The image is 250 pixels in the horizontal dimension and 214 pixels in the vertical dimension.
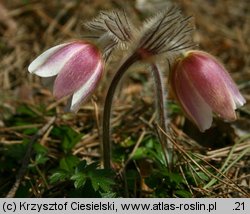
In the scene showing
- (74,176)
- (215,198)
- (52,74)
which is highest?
(52,74)

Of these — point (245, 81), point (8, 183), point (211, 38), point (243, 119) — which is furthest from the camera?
point (211, 38)

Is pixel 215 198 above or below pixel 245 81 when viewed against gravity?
below

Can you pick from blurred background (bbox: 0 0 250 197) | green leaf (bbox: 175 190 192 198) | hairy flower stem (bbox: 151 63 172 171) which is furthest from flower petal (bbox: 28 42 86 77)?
green leaf (bbox: 175 190 192 198)

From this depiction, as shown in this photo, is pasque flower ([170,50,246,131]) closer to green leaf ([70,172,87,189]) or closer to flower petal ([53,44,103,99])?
flower petal ([53,44,103,99])

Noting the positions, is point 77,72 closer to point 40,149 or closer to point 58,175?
point 58,175

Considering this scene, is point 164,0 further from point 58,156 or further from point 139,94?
point 58,156

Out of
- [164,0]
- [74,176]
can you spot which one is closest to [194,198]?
[74,176]

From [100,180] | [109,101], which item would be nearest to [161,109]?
[109,101]
